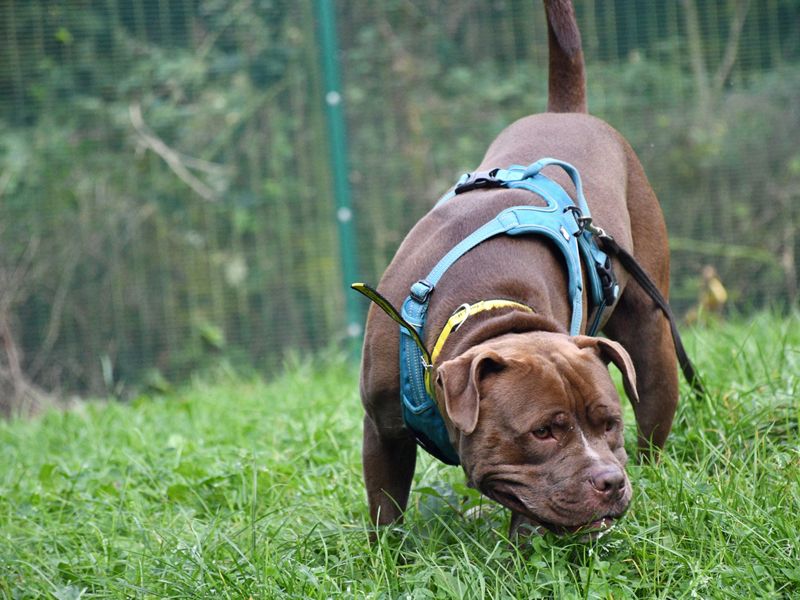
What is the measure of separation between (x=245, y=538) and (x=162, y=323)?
4047mm

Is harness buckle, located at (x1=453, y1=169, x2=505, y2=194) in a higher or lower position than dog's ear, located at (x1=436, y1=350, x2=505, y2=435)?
higher

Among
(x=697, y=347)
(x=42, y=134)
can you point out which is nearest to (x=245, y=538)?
(x=697, y=347)

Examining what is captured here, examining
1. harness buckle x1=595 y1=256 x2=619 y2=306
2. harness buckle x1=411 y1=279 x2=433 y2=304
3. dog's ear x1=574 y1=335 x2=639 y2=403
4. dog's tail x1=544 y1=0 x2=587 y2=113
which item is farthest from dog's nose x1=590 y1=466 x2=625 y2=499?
dog's tail x1=544 y1=0 x2=587 y2=113

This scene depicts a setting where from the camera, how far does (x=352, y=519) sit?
3551 mm

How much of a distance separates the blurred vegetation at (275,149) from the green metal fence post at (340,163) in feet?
0.21

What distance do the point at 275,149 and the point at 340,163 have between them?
461 mm

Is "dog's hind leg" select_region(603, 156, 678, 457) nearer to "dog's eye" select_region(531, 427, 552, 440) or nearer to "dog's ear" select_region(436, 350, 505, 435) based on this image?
"dog's eye" select_region(531, 427, 552, 440)

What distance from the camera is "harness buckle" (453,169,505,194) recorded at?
3406 mm

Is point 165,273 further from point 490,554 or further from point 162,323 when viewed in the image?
point 490,554

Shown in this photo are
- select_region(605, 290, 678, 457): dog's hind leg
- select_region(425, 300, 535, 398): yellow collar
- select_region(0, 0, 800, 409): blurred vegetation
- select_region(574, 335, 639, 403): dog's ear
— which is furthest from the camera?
select_region(0, 0, 800, 409): blurred vegetation

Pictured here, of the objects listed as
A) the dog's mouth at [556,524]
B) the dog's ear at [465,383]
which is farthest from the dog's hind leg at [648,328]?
the dog's ear at [465,383]

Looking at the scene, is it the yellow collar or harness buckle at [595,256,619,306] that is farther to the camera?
harness buckle at [595,256,619,306]

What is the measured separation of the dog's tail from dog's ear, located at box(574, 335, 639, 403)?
1553mm

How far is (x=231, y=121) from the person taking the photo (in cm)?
720
